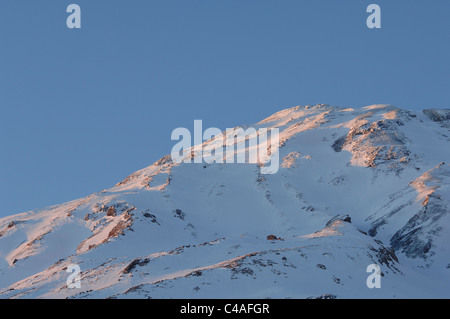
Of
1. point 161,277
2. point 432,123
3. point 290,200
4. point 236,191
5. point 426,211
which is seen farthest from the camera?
point 432,123

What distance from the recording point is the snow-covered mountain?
6638cm

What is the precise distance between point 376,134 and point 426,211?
1715 inches

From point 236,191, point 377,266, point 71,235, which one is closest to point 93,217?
point 71,235

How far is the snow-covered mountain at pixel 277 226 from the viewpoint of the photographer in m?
66.4

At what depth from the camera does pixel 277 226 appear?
108 meters
